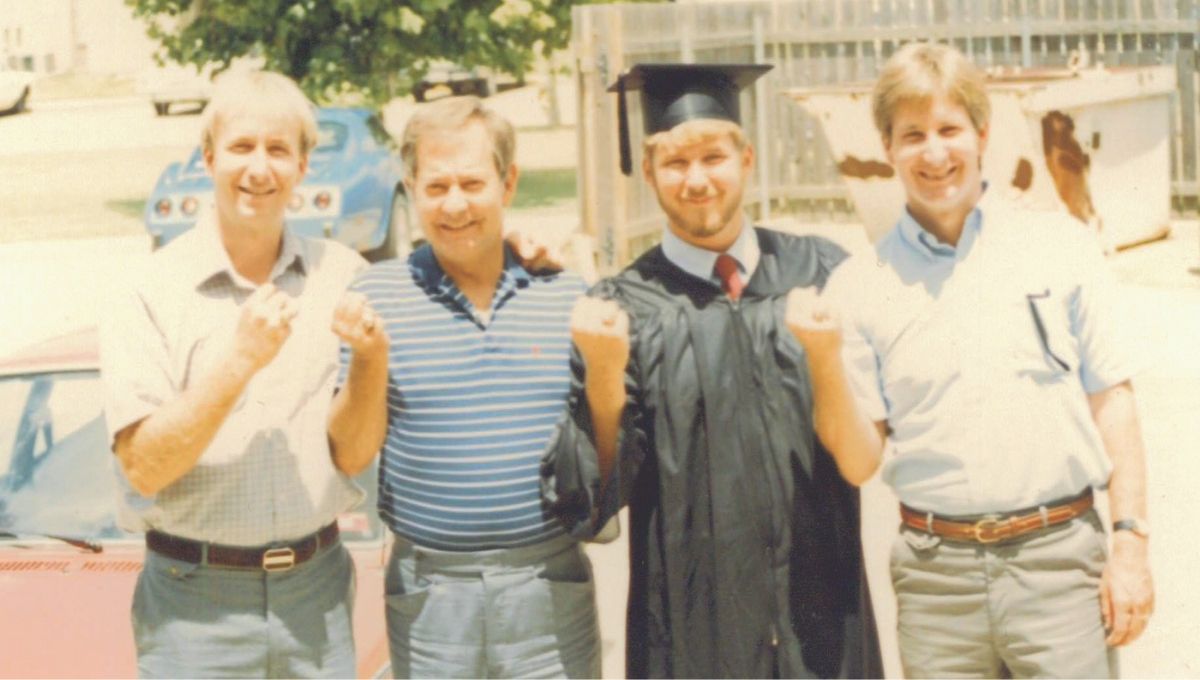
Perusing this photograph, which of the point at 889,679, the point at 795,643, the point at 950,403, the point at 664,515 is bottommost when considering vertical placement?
the point at 889,679

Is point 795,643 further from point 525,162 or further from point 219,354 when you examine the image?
point 525,162

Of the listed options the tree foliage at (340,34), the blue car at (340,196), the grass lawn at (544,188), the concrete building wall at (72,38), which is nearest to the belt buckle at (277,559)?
the blue car at (340,196)

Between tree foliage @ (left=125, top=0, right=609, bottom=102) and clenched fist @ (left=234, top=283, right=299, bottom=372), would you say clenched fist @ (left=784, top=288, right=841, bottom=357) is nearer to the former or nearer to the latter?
clenched fist @ (left=234, top=283, right=299, bottom=372)

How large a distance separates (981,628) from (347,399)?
1292 mm

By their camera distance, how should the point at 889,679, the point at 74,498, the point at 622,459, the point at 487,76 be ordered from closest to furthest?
1. the point at 622,459
2. the point at 74,498
3. the point at 889,679
4. the point at 487,76

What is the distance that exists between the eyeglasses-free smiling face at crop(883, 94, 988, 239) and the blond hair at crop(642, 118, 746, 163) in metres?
0.32

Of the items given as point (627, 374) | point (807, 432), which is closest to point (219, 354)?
point (627, 374)

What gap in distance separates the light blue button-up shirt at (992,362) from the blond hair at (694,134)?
0.40 m

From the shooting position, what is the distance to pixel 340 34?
14438mm

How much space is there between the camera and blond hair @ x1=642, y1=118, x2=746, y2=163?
301cm

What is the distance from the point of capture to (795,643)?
9.69 ft

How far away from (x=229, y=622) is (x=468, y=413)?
0.63m

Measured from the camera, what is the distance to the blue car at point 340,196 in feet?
40.0

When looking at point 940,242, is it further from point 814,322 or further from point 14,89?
point 14,89
